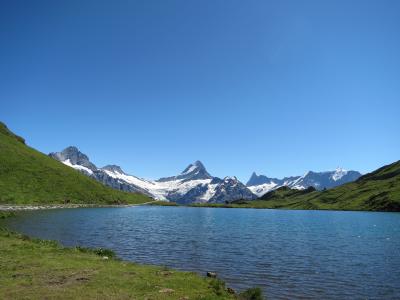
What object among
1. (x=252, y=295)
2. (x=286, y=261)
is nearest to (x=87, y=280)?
(x=252, y=295)

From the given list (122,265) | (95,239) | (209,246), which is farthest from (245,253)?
(95,239)

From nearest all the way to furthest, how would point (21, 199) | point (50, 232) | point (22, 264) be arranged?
point (22, 264) < point (50, 232) < point (21, 199)

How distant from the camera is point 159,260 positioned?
4762 cm

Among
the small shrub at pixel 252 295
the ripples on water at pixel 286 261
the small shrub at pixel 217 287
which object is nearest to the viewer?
the small shrub at pixel 217 287

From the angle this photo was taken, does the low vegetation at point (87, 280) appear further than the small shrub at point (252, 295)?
No

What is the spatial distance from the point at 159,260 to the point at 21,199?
13659cm

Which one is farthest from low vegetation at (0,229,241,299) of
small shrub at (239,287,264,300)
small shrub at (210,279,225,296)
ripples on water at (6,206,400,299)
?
ripples on water at (6,206,400,299)

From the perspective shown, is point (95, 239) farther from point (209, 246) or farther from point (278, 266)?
point (278, 266)

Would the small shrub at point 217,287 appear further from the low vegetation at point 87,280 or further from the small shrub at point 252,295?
the small shrub at point 252,295

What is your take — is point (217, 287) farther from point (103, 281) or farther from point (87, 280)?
point (87, 280)

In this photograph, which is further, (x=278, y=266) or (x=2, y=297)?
(x=278, y=266)

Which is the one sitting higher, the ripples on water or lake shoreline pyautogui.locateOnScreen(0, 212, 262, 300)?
lake shoreline pyautogui.locateOnScreen(0, 212, 262, 300)

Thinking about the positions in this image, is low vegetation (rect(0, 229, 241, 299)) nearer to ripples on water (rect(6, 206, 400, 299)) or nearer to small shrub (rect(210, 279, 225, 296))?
small shrub (rect(210, 279, 225, 296))

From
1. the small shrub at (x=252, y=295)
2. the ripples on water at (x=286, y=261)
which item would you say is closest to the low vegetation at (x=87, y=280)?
the small shrub at (x=252, y=295)
